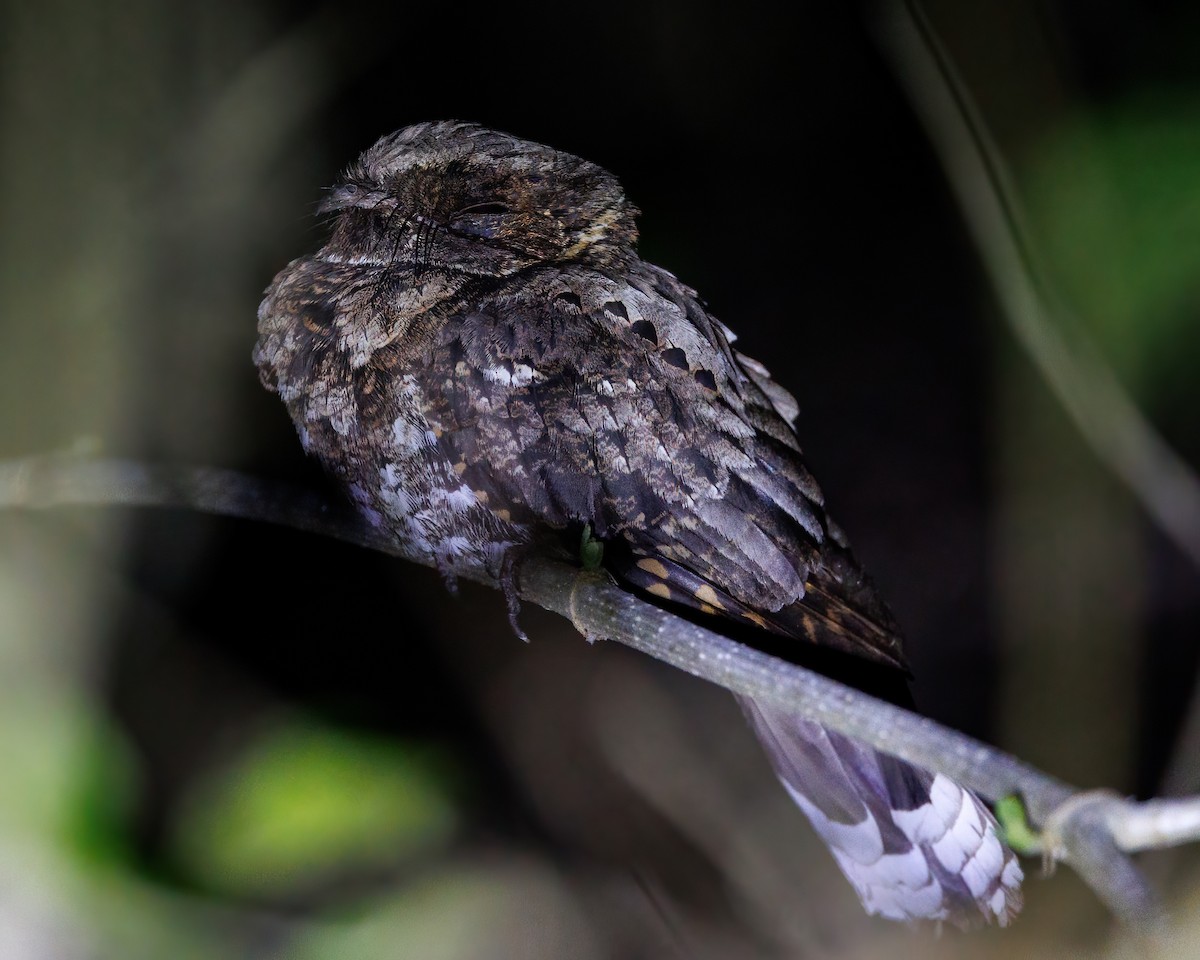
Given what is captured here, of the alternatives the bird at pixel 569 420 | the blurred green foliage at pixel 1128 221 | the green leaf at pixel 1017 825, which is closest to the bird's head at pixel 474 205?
the bird at pixel 569 420

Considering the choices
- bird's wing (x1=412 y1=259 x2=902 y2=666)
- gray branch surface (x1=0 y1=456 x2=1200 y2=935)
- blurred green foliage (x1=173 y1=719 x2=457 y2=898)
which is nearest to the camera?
gray branch surface (x1=0 y1=456 x2=1200 y2=935)

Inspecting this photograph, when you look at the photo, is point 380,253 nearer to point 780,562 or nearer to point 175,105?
point 175,105

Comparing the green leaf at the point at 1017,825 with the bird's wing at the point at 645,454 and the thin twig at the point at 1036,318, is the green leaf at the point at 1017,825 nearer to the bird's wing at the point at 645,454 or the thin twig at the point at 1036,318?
the bird's wing at the point at 645,454

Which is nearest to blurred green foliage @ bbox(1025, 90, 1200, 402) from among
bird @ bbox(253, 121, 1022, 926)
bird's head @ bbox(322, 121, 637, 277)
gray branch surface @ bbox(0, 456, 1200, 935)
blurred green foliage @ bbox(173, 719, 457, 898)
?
bird @ bbox(253, 121, 1022, 926)

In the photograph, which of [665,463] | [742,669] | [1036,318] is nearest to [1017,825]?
[742,669]

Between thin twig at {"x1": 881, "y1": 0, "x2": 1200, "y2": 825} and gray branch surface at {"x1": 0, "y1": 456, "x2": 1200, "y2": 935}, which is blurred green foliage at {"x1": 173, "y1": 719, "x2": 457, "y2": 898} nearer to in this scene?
gray branch surface at {"x1": 0, "y1": 456, "x2": 1200, "y2": 935}

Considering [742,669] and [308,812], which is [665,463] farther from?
[308,812]
